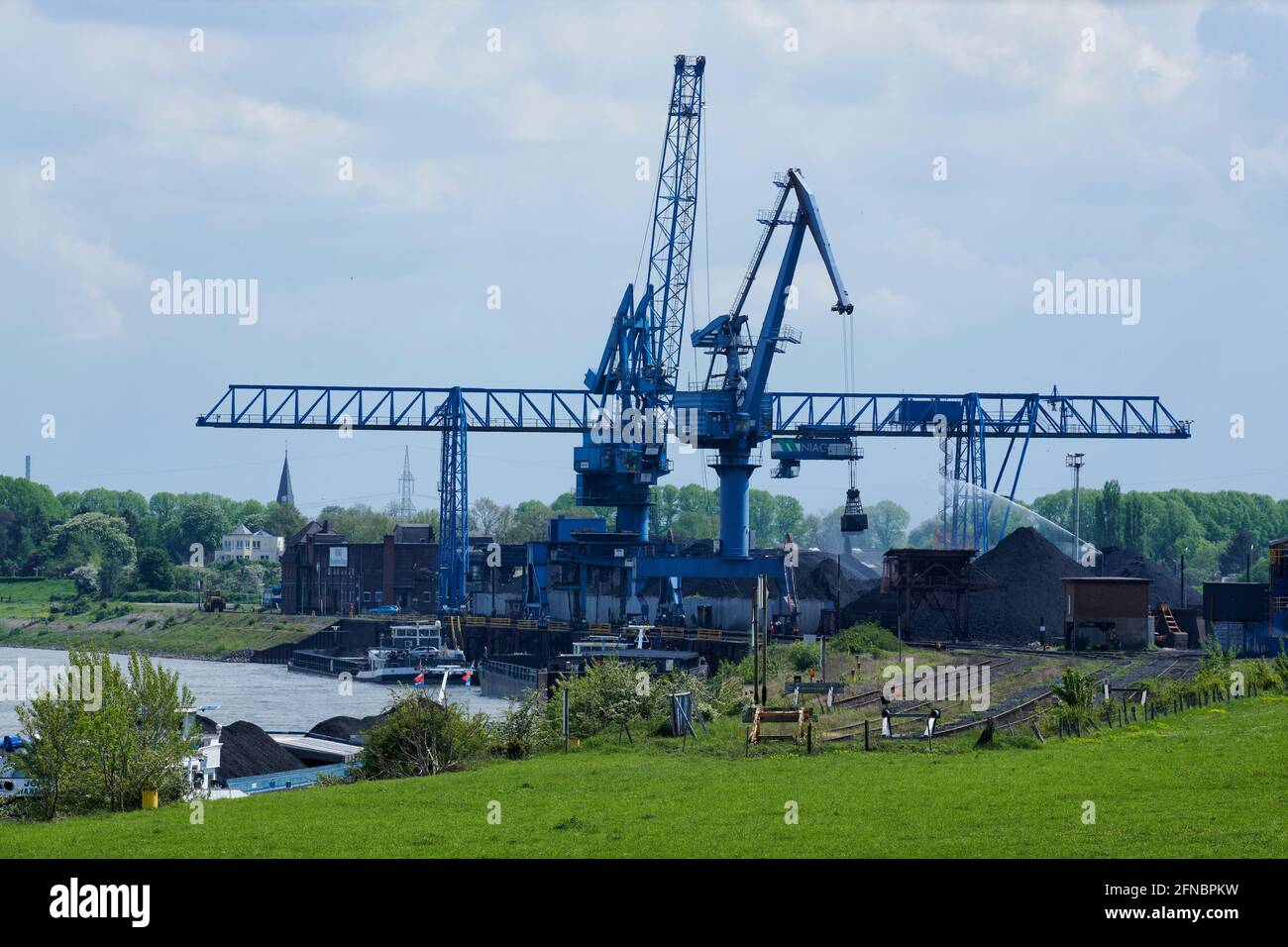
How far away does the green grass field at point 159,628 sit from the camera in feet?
461

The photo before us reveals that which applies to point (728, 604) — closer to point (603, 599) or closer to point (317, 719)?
point (603, 599)

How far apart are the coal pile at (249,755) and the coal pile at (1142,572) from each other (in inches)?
2213

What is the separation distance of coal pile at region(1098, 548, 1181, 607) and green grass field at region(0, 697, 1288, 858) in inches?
2382

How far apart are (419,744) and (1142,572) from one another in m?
70.7

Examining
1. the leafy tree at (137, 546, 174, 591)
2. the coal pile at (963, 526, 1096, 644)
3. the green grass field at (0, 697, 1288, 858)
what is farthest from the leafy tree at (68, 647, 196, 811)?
the leafy tree at (137, 546, 174, 591)

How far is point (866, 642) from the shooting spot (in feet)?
233

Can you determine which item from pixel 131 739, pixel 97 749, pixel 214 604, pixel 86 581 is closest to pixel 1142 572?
pixel 131 739

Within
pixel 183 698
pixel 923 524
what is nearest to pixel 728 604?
pixel 923 524

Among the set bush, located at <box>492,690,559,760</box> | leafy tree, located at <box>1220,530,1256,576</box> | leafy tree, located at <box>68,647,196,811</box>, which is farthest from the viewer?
leafy tree, located at <box>1220,530,1256,576</box>

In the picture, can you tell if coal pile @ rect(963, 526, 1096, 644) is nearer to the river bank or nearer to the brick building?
the river bank

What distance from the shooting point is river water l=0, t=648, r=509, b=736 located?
76.8 metres
